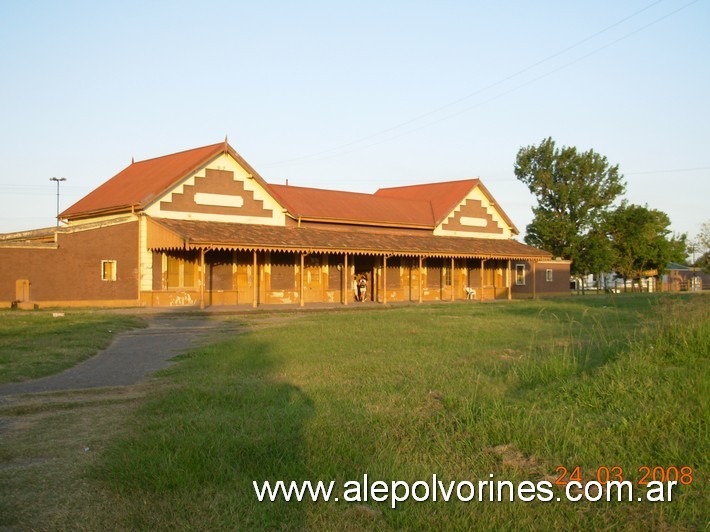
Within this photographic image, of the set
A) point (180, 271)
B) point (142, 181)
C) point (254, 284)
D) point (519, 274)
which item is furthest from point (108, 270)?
point (519, 274)

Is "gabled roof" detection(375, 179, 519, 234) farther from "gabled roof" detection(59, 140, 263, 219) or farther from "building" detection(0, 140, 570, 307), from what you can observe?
"gabled roof" detection(59, 140, 263, 219)

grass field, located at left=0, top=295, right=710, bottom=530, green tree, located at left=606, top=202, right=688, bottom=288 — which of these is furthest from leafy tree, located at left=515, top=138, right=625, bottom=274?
grass field, located at left=0, top=295, right=710, bottom=530

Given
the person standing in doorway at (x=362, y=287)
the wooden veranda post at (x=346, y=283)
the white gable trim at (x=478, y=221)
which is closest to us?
the wooden veranda post at (x=346, y=283)

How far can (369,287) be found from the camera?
3966 centimetres

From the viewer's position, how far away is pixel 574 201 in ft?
180

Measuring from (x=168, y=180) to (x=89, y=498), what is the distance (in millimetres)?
27396

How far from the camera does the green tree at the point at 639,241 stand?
5669cm

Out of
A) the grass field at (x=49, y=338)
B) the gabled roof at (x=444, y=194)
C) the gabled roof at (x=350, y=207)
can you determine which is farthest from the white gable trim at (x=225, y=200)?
the gabled roof at (x=444, y=194)

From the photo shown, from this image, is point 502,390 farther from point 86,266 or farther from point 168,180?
point 168,180

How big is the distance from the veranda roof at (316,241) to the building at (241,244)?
0.08 m

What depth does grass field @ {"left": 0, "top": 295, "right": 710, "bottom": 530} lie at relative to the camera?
518 cm

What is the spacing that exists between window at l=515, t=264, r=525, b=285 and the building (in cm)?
210

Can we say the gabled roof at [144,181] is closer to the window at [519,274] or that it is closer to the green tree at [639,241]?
the window at [519,274]

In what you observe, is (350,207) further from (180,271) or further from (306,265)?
(180,271)
